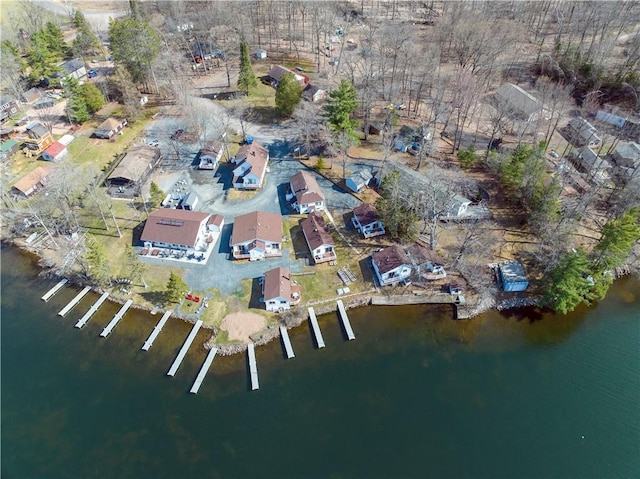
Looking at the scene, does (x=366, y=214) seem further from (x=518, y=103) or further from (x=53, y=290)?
(x=518, y=103)

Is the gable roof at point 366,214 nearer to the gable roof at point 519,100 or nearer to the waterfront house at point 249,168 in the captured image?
the waterfront house at point 249,168

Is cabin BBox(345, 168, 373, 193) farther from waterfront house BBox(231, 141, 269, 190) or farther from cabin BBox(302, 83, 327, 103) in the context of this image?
cabin BBox(302, 83, 327, 103)

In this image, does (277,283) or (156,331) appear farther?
(277,283)

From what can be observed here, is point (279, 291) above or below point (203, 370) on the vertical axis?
above

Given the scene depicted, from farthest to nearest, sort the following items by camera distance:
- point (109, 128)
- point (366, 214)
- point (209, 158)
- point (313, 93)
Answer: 1. point (313, 93)
2. point (109, 128)
3. point (209, 158)
4. point (366, 214)

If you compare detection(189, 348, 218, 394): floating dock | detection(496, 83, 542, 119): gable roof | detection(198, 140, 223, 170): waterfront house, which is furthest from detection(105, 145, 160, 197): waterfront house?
detection(496, 83, 542, 119): gable roof

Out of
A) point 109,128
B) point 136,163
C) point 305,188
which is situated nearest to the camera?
point 305,188

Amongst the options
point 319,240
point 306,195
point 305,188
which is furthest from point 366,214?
point 305,188
